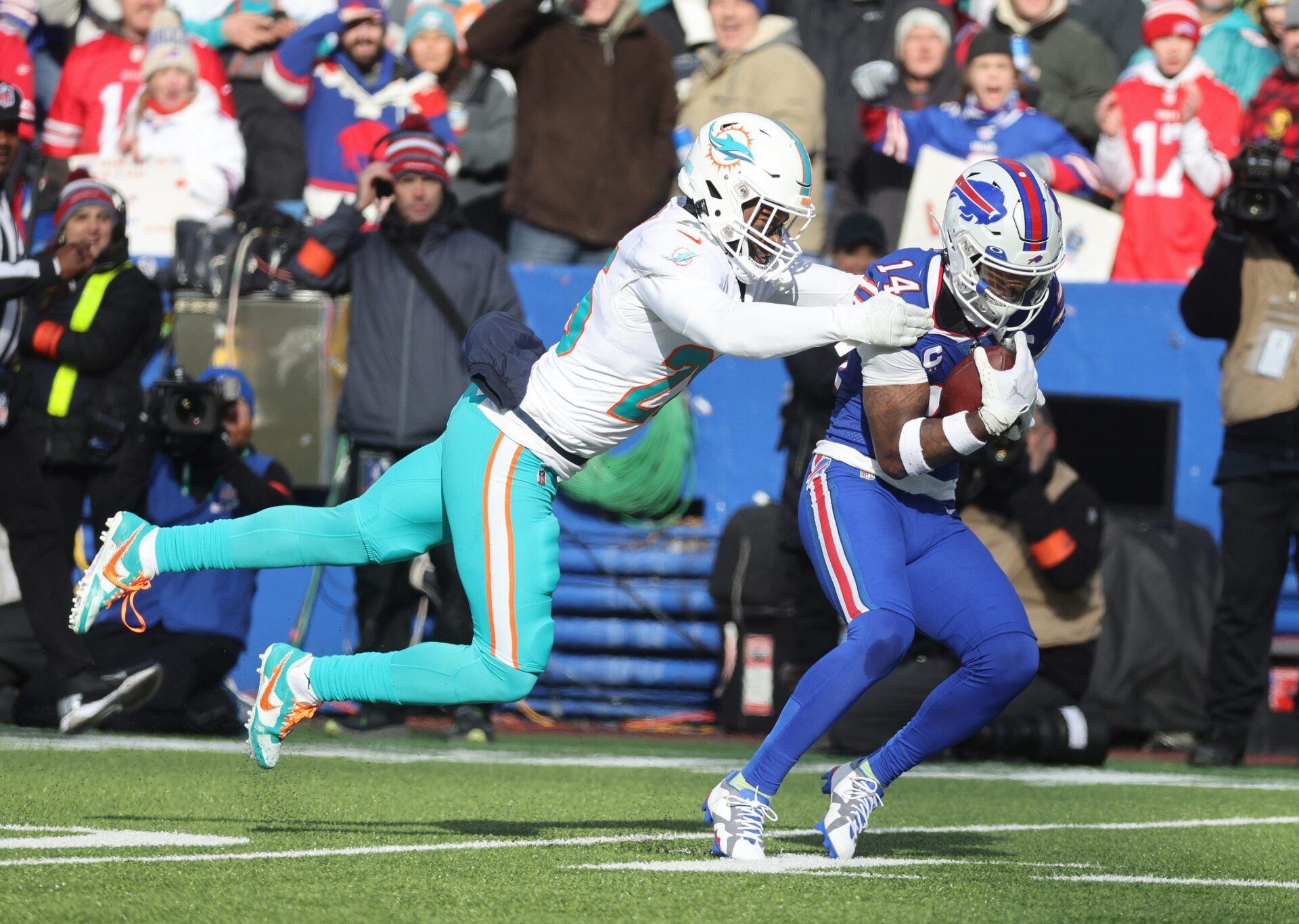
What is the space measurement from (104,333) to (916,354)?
4327mm

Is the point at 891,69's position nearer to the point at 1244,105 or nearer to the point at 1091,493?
the point at 1244,105

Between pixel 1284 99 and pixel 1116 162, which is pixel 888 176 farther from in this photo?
pixel 1284 99

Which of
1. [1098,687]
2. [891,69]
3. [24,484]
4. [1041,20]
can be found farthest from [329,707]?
[1041,20]

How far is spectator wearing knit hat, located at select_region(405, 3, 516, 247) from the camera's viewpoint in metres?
9.83

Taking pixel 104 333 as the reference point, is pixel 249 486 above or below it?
below

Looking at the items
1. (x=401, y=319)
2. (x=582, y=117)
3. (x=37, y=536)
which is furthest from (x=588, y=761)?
(x=582, y=117)

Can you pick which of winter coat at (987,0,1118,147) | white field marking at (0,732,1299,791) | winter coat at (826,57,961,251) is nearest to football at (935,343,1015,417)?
white field marking at (0,732,1299,791)

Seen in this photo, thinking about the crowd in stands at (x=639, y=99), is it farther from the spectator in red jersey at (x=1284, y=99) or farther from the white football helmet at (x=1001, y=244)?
the white football helmet at (x=1001, y=244)

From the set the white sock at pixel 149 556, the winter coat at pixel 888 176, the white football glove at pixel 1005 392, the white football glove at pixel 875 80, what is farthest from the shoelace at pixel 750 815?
the white football glove at pixel 875 80

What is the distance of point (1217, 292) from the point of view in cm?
765

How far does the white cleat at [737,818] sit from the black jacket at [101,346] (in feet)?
14.1

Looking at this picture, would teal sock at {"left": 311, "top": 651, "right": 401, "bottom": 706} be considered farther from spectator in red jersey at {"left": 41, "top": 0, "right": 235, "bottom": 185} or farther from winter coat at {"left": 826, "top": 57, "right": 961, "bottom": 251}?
spectator in red jersey at {"left": 41, "top": 0, "right": 235, "bottom": 185}

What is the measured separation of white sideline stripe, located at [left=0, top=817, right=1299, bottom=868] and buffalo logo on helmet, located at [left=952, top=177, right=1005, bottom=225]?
1587 millimetres

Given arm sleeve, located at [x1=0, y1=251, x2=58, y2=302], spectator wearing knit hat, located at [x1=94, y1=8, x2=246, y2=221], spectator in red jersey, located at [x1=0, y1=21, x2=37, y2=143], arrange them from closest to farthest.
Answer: arm sleeve, located at [x1=0, y1=251, x2=58, y2=302] < spectator wearing knit hat, located at [x1=94, y1=8, x2=246, y2=221] < spectator in red jersey, located at [x1=0, y1=21, x2=37, y2=143]
